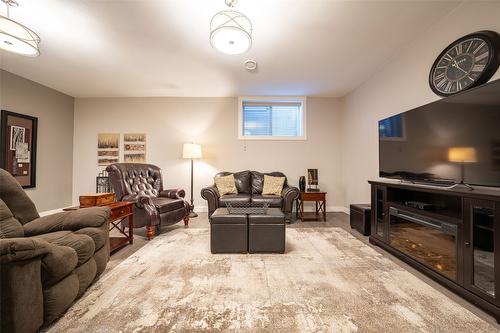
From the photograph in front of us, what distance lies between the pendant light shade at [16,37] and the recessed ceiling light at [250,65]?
235 cm

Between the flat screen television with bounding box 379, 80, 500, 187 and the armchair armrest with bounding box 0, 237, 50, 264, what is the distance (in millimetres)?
3049

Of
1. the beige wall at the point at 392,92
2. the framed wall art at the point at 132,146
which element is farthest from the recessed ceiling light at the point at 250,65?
the framed wall art at the point at 132,146

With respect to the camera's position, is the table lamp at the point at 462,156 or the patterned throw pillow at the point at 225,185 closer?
the table lamp at the point at 462,156

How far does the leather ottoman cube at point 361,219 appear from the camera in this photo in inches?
118

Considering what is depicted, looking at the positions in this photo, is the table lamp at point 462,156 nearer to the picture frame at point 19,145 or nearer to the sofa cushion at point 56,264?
the sofa cushion at point 56,264

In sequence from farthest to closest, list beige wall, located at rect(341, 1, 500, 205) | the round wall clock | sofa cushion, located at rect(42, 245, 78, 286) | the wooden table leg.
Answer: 1. the wooden table leg
2. beige wall, located at rect(341, 1, 500, 205)
3. the round wall clock
4. sofa cushion, located at rect(42, 245, 78, 286)

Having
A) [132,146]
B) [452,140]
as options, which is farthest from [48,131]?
[452,140]

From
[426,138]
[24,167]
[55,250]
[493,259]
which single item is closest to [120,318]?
[55,250]

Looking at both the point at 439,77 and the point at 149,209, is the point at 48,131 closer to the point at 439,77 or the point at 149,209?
the point at 149,209

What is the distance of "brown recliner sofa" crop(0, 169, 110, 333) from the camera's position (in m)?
1.08

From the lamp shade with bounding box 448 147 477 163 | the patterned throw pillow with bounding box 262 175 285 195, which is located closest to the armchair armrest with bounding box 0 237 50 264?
the lamp shade with bounding box 448 147 477 163

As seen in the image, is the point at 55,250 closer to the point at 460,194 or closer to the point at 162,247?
the point at 162,247

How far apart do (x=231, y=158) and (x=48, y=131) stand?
3.80m

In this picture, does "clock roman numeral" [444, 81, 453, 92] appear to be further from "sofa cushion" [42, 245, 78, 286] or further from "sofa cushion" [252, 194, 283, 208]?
"sofa cushion" [42, 245, 78, 286]
